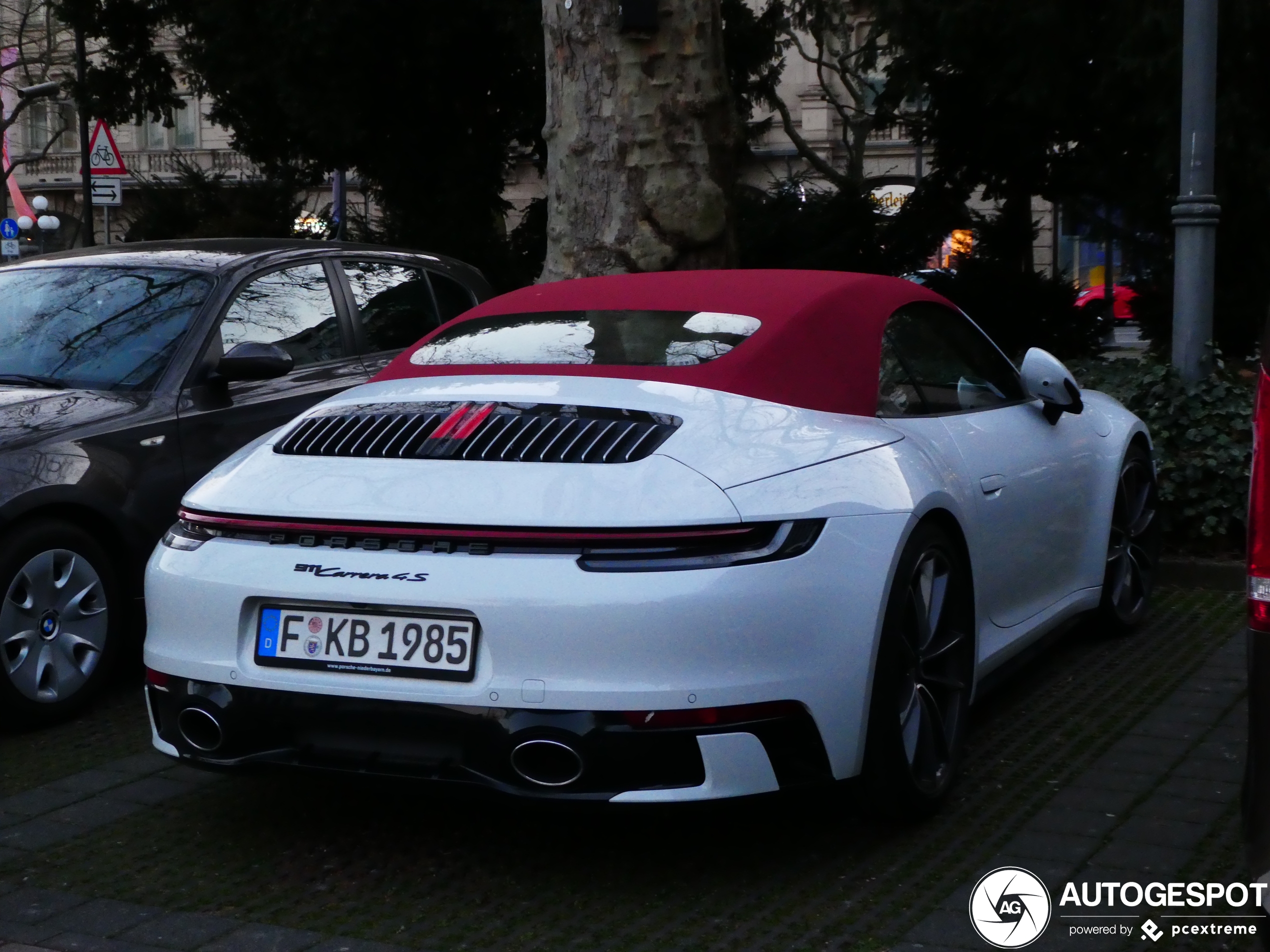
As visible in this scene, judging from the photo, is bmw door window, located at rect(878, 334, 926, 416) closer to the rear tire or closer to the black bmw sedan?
the black bmw sedan

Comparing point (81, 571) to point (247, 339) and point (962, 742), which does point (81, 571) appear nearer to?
point (247, 339)

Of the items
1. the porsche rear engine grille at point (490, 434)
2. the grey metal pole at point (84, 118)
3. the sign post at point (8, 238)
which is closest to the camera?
the porsche rear engine grille at point (490, 434)

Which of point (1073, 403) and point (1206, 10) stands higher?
point (1206, 10)

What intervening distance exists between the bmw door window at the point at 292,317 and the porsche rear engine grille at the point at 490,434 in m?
2.31

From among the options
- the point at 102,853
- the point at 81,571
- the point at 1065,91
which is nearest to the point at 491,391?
the point at 102,853

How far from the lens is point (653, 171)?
8.62 m

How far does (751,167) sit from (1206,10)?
1847 cm

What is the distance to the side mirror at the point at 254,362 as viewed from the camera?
580 cm

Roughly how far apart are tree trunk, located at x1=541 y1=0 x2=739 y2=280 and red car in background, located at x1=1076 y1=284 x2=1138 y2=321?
595 centimetres

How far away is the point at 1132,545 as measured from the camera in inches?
250

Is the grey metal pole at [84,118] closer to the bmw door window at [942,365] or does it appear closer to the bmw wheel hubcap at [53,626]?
the bmw wheel hubcap at [53,626]

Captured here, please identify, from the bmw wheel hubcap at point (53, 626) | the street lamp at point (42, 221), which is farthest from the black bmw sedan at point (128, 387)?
the street lamp at point (42, 221)

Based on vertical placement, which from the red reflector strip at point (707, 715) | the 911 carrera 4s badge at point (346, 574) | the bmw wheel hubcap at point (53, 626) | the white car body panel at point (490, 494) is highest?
the white car body panel at point (490, 494)

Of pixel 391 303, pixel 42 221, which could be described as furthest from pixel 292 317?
pixel 42 221
